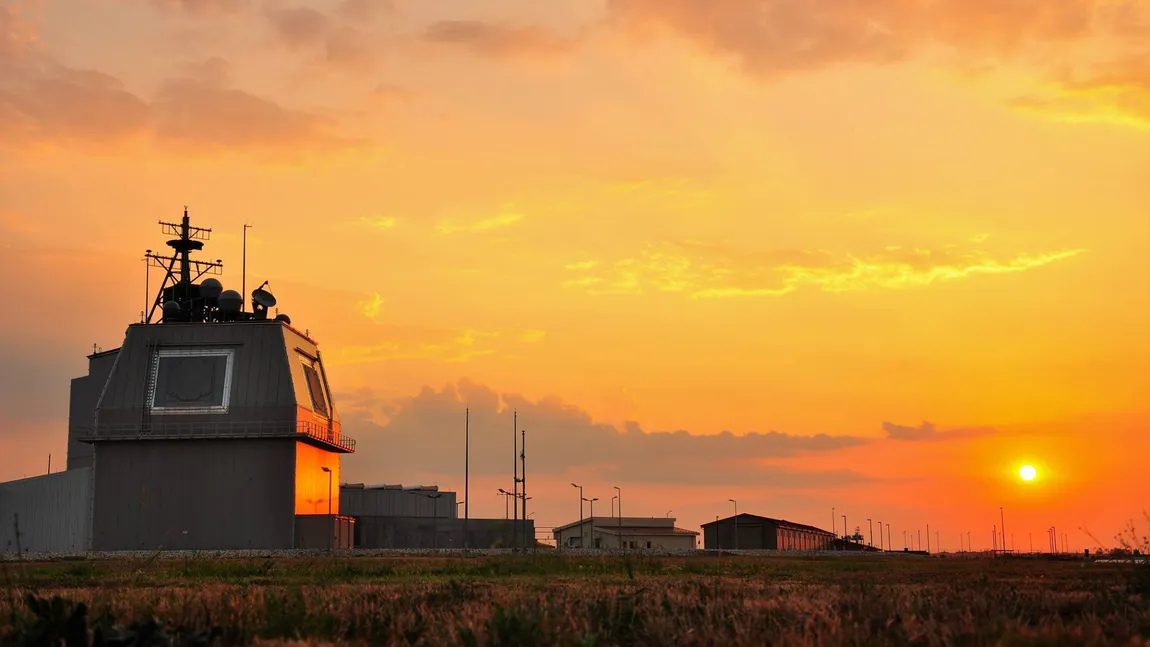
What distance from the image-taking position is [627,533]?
14038 cm

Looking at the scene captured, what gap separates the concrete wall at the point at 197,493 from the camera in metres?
77.9

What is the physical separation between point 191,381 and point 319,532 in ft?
45.2

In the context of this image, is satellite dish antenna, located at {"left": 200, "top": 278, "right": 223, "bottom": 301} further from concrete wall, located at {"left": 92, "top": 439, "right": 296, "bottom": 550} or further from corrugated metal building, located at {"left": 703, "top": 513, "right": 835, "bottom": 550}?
A: corrugated metal building, located at {"left": 703, "top": 513, "right": 835, "bottom": 550}

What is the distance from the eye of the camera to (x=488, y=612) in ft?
46.9

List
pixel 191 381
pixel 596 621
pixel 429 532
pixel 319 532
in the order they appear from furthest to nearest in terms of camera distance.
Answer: pixel 429 532
pixel 319 532
pixel 191 381
pixel 596 621

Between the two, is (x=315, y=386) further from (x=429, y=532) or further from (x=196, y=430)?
(x=429, y=532)

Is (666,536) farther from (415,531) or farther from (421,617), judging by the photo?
(421,617)

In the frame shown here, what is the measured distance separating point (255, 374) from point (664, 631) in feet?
233

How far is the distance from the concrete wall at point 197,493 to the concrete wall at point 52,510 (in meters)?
2.70

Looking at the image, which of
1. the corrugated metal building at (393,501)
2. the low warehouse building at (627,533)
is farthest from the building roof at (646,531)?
the corrugated metal building at (393,501)

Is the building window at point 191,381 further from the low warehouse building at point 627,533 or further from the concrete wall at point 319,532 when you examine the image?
the low warehouse building at point 627,533

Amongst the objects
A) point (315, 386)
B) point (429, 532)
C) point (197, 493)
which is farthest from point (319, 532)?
Answer: point (429, 532)

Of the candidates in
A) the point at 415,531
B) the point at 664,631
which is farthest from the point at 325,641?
the point at 415,531

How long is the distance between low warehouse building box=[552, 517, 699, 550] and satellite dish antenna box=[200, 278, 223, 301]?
193ft
